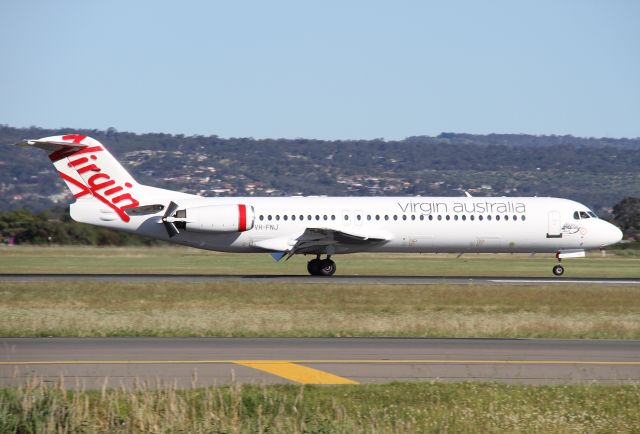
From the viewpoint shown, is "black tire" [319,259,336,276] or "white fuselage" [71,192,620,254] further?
"black tire" [319,259,336,276]

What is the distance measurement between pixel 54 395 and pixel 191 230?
1140 inches

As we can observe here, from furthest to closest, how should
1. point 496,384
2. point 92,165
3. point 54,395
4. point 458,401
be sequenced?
point 92,165
point 496,384
point 458,401
point 54,395

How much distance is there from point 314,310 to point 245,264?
26431 millimetres

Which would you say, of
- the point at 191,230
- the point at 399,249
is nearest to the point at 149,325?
the point at 191,230

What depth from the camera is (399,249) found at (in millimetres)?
42656

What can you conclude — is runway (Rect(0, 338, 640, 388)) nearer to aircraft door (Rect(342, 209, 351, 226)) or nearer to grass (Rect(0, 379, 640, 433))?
grass (Rect(0, 379, 640, 433))

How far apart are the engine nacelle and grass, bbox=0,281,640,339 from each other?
15.8 feet

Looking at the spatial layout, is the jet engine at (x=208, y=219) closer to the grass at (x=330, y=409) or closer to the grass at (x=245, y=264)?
the grass at (x=245, y=264)

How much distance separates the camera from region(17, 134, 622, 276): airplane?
134ft

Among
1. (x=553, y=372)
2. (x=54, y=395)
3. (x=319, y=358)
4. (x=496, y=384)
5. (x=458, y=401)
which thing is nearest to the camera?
(x=54, y=395)

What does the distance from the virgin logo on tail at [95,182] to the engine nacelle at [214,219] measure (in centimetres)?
213

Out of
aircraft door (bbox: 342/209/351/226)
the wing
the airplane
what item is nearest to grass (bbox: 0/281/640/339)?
the wing

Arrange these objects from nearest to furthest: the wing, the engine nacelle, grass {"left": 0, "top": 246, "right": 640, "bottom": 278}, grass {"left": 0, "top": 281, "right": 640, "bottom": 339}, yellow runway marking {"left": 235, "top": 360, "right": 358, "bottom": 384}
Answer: yellow runway marking {"left": 235, "top": 360, "right": 358, "bottom": 384} → grass {"left": 0, "top": 281, "right": 640, "bottom": 339} → the engine nacelle → the wing → grass {"left": 0, "top": 246, "right": 640, "bottom": 278}

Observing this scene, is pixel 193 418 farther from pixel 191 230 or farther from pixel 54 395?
pixel 191 230
